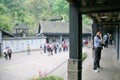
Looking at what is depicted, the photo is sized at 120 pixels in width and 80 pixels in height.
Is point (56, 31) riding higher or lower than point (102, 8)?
higher

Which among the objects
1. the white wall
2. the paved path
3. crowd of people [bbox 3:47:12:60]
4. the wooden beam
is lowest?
the paved path

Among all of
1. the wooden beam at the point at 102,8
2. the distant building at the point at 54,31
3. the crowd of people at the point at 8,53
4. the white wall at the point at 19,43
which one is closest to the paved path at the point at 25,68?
the crowd of people at the point at 8,53

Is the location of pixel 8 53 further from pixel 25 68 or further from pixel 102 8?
pixel 102 8

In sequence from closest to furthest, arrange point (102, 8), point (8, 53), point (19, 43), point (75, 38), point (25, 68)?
point (102, 8), point (75, 38), point (25, 68), point (8, 53), point (19, 43)

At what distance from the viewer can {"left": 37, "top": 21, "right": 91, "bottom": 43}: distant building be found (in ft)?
181

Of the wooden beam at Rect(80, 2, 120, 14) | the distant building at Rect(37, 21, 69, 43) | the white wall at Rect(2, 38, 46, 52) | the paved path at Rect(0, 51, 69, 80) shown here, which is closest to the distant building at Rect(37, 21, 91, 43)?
the distant building at Rect(37, 21, 69, 43)

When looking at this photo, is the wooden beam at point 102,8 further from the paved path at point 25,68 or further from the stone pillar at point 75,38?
the paved path at point 25,68

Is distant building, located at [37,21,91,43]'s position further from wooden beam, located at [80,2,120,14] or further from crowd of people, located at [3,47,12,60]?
wooden beam, located at [80,2,120,14]

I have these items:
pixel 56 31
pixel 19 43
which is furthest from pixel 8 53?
pixel 56 31

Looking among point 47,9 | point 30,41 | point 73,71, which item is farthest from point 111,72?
point 47,9

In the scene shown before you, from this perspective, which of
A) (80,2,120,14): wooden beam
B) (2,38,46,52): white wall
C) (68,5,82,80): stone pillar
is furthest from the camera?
(2,38,46,52): white wall

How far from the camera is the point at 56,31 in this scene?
5619 cm

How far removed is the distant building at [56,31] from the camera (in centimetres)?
5506

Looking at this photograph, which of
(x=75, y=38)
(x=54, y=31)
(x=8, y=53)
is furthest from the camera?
(x=54, y=31)
